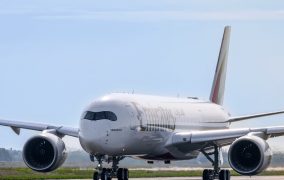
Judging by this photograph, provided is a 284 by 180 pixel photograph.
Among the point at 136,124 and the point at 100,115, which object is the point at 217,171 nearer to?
the point at 136,124

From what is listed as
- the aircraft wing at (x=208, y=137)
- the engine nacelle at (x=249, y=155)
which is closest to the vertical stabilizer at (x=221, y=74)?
the aircraft wing at (x=208, y=137)

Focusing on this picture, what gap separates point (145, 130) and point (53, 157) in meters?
4.63

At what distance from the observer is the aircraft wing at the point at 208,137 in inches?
1877

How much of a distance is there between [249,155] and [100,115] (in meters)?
7.44

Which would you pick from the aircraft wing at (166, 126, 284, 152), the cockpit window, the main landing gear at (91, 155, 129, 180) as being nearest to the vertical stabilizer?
the aircraft wing at (166, 126, 284, 152)

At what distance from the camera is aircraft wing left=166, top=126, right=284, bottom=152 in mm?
47688

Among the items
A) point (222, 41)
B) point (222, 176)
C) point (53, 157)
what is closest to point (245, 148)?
point (222, 176)

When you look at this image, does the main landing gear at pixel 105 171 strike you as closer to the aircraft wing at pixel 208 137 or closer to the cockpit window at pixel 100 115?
the cockpit window at pixel 100 115

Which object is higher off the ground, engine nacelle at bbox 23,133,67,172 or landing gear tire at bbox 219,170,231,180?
engine nacelle at bbox 23,133,67,172

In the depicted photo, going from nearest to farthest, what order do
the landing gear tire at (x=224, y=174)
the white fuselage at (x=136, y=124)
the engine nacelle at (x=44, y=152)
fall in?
the white fuselage at (x=136, y=124)
the engine nacelle at (x=44, y=152)
the landing gear tire at (x=224, y=174)

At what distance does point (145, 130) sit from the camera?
48.1 meters

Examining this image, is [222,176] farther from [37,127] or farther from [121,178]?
[37,127]

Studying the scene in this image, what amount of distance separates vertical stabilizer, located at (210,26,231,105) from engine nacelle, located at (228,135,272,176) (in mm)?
16185

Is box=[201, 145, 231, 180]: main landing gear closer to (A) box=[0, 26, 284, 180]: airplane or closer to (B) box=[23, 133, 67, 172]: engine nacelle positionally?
(A) box=[0, 26, 284, 180]: airplane
